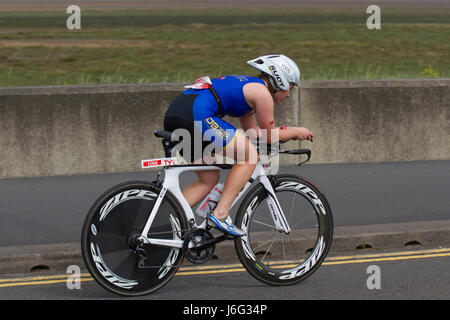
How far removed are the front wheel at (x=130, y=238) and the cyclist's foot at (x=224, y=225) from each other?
17 cm

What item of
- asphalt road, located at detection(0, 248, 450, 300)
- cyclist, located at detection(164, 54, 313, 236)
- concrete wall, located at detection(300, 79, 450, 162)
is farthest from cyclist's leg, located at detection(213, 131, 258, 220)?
concrete wall, located at detection(300, 79, 450, 162)

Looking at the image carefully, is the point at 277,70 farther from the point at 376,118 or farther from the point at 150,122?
the point at 376,118

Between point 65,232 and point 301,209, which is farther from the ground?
point 301,209

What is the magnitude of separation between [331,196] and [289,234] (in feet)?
9.44

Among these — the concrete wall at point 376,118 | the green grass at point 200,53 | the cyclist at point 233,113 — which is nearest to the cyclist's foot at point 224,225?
the cyclist at point 233,113

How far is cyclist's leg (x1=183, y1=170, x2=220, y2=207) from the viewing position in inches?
224

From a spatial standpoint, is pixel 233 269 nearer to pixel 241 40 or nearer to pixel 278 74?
pixel 278 74

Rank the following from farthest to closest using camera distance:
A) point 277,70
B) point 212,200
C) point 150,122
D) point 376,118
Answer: point 376,118 < point 150,122 < point 212,200 < point 277,70

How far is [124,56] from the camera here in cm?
3139

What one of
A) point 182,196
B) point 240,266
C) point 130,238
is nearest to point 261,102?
point 182,196

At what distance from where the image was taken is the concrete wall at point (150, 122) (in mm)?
9492

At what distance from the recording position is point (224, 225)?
550 cm

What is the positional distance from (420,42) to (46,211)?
32.7 metres
